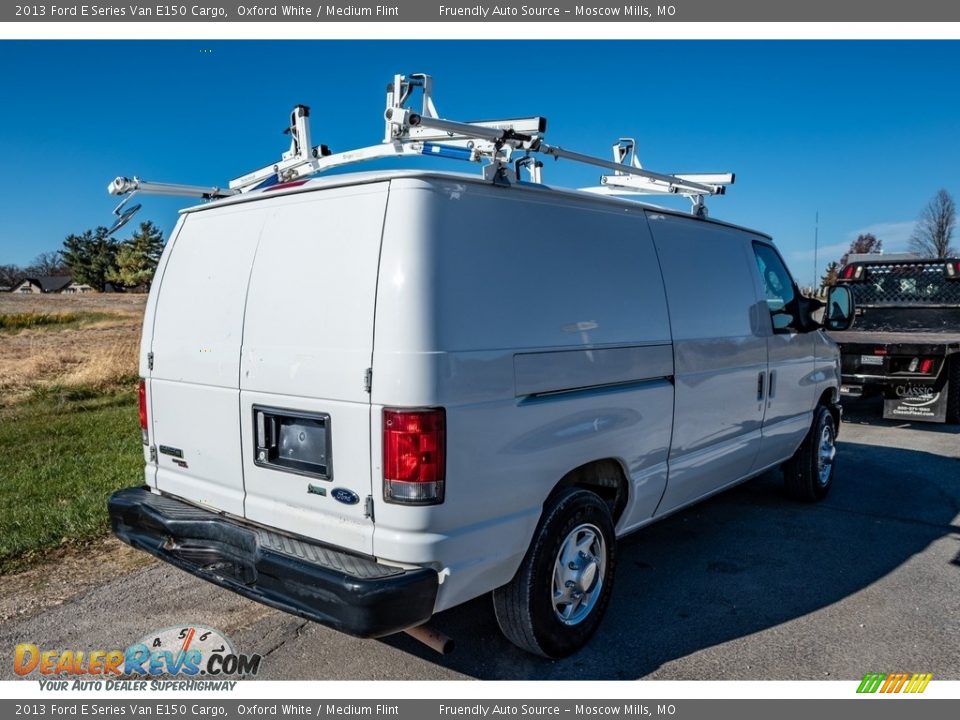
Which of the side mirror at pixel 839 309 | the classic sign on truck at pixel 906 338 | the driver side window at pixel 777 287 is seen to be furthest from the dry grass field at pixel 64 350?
the classic sign on truck at pixel 906 338

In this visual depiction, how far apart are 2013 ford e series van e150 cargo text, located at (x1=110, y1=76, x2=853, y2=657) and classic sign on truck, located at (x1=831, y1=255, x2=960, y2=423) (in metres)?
6.37

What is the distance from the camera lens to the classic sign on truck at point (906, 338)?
9.34m

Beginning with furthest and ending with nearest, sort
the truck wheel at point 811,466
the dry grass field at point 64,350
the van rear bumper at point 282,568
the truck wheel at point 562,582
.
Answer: the dry grass field at point 64,350, the truck wheel at point 811,466, the truck wheel at point 562,582, the van rear bumper at point 282,568

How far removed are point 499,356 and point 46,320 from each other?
111 ft

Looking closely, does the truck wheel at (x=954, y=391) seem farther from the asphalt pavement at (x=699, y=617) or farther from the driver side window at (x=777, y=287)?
the driver side window at (x=777, y=287)

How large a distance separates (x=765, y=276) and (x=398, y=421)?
3.71 meters

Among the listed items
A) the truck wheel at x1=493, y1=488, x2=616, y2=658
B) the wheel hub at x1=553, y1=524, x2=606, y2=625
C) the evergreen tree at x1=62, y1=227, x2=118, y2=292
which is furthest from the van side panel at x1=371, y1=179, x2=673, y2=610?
the evergreen tree at x1=62, y1=227, x2=118, y2=292

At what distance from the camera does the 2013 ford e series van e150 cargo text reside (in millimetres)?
2766

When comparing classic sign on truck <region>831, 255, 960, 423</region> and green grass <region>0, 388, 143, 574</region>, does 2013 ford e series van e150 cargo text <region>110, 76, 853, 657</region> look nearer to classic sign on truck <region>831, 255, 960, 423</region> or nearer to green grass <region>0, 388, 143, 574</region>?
green grass <region>0, 388, 143, 574</region>

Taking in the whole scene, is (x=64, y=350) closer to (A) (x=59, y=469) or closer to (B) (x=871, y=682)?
(A) (x=59, y=469)

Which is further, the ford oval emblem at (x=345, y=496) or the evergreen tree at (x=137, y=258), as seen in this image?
the evergreen tree at (x=137, y=258)

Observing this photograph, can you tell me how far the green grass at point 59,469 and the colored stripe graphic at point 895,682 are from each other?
488 centimetres

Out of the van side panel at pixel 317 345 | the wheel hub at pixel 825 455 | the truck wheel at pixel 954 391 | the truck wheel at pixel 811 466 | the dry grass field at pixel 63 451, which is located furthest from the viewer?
the truck wheel at pixel 954 391

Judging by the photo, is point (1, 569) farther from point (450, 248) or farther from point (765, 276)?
point (765, 276)
